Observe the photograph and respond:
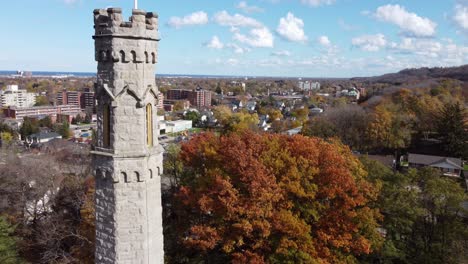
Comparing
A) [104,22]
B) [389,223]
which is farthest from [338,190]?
[104,22]

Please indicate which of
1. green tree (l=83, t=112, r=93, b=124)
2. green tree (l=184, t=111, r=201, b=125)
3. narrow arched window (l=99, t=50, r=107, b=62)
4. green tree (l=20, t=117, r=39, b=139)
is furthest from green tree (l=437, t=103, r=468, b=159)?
green tree (l=83, t=112, r=93, b=124)

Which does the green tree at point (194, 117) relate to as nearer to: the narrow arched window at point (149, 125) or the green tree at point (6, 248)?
the green tree at point (6, 248)

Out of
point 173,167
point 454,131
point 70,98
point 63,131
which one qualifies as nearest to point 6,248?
point 173,167

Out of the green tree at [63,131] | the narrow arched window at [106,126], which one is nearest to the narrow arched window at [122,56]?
the narrow arched window at [106,126]

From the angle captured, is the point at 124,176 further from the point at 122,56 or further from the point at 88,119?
the point at 88,119

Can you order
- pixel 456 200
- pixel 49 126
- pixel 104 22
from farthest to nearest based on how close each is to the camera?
pixel 49 126
pixel 456 200
pixel 104 22

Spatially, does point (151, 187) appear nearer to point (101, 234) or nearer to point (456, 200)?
point (101, 234)

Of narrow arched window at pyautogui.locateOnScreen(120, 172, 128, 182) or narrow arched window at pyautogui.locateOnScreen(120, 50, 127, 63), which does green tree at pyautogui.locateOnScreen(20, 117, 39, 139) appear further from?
narrow arched window at pyautogui.locateOnScreen(120, 50, 127, 63)
